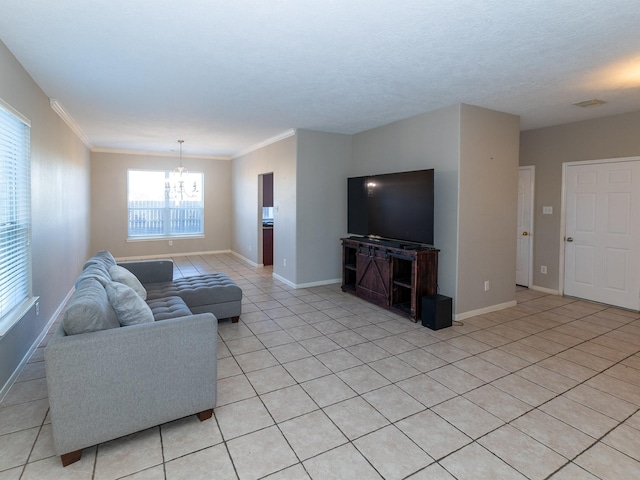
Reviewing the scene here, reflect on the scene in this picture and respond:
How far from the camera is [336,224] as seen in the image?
606cm

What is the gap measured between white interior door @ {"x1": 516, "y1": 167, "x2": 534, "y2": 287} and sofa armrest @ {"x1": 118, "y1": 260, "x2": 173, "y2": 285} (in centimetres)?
530

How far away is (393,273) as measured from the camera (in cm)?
453

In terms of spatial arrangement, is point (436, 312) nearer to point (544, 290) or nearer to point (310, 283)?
point (310, 283)

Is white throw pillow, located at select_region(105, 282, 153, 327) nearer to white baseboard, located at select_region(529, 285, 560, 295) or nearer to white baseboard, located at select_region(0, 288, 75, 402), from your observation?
white baseboard, located at select_region(0, 288, 75, 402)

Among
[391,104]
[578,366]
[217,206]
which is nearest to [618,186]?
[578,366]

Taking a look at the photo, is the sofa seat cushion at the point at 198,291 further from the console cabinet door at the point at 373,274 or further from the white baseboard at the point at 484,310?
the white baseboard at the point at 484,310

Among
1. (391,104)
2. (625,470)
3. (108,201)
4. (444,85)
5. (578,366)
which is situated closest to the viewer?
(625,470)

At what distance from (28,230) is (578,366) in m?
5.02

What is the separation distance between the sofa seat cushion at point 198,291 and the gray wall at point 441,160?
2.55 meters

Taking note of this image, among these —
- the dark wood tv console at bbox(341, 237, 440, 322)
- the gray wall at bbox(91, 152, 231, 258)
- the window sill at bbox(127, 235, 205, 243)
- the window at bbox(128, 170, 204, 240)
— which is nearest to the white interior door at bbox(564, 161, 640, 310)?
the dark wood tv console at bbox(341, 237, 440, 322)

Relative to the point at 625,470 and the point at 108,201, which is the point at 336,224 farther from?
the point at 108,201

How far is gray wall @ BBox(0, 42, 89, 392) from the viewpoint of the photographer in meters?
2.78

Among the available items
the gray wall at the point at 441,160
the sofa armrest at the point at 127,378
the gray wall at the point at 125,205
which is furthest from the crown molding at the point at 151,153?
the sofa armrest at the point at 127,378

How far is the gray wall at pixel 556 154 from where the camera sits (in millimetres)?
4625
